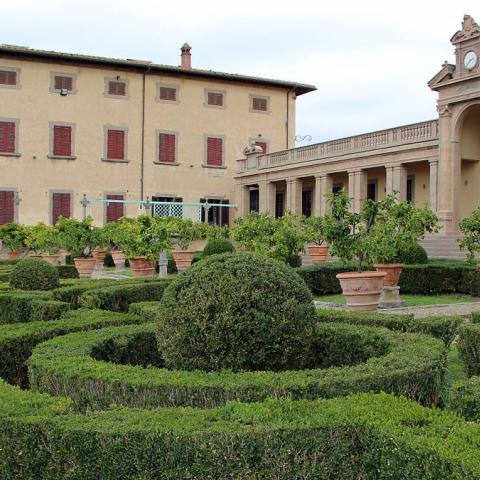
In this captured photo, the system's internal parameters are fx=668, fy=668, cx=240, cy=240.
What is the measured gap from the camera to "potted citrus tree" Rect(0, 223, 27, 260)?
99.4 feet

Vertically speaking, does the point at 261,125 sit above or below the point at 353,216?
above

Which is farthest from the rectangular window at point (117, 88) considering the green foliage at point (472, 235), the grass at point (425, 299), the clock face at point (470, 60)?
the green foliage at point (472, 235)

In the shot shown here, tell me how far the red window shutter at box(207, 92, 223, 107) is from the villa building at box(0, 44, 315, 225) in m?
0.06

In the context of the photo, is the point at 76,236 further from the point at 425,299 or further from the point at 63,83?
the point at 63,83

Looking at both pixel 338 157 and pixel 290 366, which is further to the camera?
pixel 338 157

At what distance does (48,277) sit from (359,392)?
10.3 meters

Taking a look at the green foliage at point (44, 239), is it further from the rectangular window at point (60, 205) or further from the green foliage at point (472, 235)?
the green foliage at point (472, 235)

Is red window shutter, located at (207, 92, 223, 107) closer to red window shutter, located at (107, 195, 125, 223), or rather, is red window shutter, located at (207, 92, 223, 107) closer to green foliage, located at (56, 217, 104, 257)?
red window shutter, located at (107, 195, 125, 223)

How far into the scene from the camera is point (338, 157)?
3181 centimetres

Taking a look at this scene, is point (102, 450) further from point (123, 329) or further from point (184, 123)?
point (184, 123)

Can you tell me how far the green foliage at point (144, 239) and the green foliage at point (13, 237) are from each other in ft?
37.7

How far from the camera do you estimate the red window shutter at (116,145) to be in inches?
1449

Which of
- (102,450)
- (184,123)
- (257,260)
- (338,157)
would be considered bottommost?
(102,450)

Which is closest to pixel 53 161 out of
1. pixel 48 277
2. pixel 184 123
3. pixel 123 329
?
pixel 184 123
